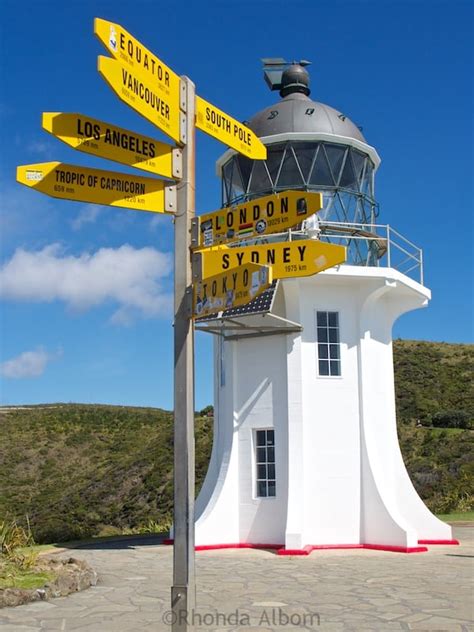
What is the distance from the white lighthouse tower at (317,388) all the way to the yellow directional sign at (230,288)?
8.28 meters

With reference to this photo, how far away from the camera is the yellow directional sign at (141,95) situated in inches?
190

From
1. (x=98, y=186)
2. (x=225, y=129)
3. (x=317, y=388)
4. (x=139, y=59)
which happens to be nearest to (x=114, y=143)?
(x=98, y=186)

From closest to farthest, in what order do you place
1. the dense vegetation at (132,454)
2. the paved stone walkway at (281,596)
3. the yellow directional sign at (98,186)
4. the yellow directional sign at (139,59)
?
the yellow directional sign at (139,59) < the yellow directional sign at (98,186) < the paved stone walkway at (281,596) < the dense vegetation at (132,454)

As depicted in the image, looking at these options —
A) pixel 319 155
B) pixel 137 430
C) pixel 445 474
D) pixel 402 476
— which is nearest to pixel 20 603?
pixel 402 476

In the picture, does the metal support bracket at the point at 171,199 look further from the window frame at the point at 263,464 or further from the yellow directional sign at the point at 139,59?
the window frame at the point at 263,464

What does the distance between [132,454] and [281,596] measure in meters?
30.2

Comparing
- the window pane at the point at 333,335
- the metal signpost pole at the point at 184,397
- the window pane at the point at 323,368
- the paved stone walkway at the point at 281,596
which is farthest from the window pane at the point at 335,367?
the metal signpost pole at the point at 184,397

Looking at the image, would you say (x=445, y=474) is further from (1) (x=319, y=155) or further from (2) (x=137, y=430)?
(2) (x=137, y=430)

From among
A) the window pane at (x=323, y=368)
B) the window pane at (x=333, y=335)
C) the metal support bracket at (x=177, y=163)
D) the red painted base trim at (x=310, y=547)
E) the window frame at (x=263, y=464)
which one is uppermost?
the window pane at (x=333, y=335)

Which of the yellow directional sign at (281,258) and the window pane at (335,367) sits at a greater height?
the window pane at (335,367)

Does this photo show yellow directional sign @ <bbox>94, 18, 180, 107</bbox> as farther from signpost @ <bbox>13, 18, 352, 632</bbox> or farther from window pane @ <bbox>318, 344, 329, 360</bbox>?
window pane @ <bbox>318, 344, 329, 360</bbox>

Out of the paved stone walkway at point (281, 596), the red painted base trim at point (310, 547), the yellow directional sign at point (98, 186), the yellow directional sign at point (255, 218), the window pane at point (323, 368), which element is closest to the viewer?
the yellow directional sign at point (98, 186)

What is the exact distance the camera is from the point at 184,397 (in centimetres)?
516

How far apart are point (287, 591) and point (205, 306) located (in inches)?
212
